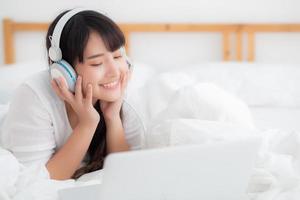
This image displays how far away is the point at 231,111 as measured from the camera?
3.93 feet

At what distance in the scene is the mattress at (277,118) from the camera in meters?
1.57

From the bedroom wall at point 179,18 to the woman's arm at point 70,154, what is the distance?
144cm

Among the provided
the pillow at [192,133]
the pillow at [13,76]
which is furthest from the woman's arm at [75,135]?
the pillow at [13,76]

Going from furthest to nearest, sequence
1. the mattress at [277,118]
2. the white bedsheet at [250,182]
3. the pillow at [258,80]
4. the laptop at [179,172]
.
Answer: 1. the pillow at [258,80]
2. the mattress at [277,118]
3. the white bedsheet at [250,182]
4. the laptop at [179,172]

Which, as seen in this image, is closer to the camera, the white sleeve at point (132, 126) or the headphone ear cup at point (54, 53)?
the headphone ear cup at point (54, 53)

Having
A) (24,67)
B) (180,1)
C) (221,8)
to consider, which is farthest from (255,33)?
(24,67)

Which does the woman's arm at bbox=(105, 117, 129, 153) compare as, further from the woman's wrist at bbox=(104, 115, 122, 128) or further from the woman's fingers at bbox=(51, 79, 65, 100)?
the woman's fingers at bbox=(51, 79, 65, 100)

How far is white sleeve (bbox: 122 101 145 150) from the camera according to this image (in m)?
1.18

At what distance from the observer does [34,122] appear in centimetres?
101

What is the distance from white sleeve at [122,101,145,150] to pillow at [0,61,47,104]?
56 cm

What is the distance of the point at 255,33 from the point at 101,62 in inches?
61.1

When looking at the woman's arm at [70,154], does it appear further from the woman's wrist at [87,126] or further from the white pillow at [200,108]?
the white pillow at [200,108]

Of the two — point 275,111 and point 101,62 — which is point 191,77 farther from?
point 101,62

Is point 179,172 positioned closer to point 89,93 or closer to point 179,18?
point 89,93
